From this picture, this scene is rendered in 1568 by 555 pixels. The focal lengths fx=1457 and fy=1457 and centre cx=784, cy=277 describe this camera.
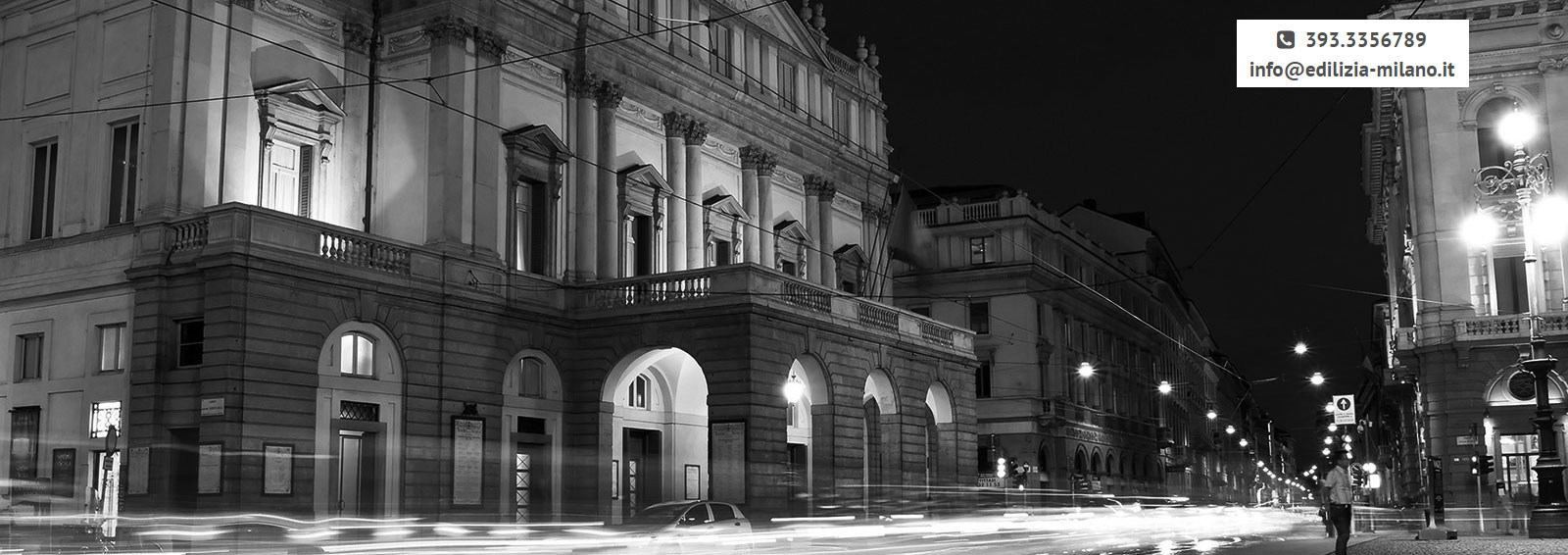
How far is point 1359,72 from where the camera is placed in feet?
53.6

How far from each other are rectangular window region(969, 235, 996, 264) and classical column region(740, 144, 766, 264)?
25417mm

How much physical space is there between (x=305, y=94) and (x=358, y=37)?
9.06 ft

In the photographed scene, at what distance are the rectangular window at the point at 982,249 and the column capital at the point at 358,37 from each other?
40.2 m

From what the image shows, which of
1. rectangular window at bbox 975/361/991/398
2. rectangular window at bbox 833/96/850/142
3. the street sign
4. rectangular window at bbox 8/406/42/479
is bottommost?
rectangular window at bbox 8/406/42/479

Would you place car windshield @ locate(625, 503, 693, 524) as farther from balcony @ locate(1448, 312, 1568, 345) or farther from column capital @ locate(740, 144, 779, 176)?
balcony @ locate(1448, 312, 1568, 345)

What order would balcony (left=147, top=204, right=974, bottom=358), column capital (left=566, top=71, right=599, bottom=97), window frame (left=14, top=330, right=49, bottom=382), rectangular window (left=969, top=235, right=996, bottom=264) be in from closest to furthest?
1. balcony (left=147, top=204, right=974, bottom=358)
2. window frame (left=14, top=330, right=49, bottom=382)
3. column capital (left=566, top=71, right=599, bottom=97)
4. rectangular window (left=969, top=235, right=996, bottom=264)

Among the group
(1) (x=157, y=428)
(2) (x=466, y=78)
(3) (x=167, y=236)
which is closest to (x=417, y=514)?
(1) (x=157, y=428)

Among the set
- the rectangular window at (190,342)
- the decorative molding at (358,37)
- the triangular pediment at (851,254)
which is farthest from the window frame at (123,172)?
the triangular pediment at (851,254)

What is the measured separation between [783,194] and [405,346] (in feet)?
62.9

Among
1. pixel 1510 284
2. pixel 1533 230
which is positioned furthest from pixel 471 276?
pixel 1510 284

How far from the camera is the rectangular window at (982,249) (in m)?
70.0

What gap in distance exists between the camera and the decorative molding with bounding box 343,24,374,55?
34.8 meters

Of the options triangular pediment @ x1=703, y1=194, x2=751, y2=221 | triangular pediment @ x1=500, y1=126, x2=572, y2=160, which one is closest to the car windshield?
triangular pediment @ x1=500, y1=126, x2=572, y2=160

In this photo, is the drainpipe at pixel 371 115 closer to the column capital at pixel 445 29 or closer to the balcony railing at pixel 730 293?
the column capital at pixel 445 29
